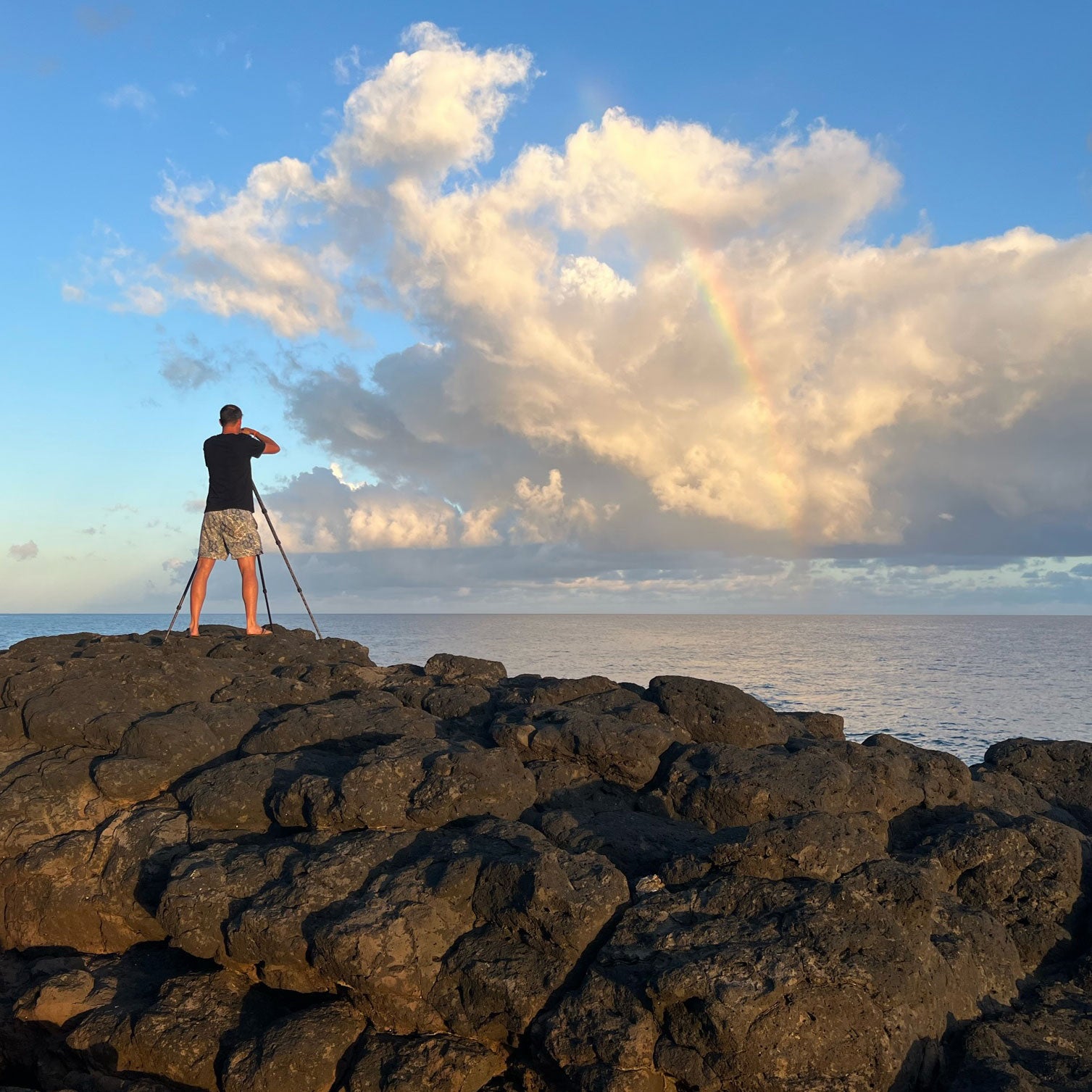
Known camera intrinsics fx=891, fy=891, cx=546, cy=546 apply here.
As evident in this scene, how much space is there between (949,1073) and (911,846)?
107 inches

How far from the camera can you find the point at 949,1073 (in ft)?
Answer: 17.2

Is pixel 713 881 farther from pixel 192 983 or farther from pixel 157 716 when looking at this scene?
pixel 157 716

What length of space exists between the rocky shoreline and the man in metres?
3.75

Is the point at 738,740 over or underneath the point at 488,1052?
over

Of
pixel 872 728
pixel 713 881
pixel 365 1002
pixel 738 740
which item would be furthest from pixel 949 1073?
pixel 872 728

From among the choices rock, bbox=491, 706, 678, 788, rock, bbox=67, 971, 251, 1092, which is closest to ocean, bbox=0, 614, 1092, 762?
rock, bbox=491, 706, 678, 788

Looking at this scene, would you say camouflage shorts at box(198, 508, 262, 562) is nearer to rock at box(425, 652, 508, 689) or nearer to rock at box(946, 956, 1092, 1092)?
rock at box(425, 652, 508, 689)

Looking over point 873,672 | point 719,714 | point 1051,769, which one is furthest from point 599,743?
point 873,672

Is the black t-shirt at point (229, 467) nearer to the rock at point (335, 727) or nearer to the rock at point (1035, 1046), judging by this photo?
the rock at point (335, 727)

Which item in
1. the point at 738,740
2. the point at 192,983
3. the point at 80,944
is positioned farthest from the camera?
the point at 738,740

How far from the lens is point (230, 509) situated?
42.6 ft

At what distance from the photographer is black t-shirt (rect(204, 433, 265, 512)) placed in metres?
12.9

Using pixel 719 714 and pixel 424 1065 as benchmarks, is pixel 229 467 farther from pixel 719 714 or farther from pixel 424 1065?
pixel 424 1065

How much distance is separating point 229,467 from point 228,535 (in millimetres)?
994
